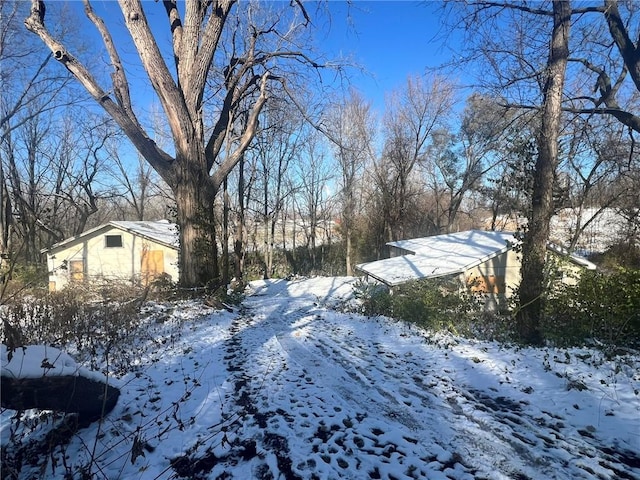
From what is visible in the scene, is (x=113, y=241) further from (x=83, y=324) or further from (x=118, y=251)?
(x=83, y=324)

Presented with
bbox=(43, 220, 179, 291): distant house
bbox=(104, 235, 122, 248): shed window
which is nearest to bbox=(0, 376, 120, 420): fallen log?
bbox=(43, 220, 179, 291): distant house

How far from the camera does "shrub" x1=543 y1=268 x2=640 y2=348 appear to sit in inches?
241

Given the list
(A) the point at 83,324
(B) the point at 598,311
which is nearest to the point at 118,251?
(A) the point at 83,324

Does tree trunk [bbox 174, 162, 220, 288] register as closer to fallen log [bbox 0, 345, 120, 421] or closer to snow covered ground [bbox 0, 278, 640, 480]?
snow covered ground [bbox 0, 278, 640, 480]

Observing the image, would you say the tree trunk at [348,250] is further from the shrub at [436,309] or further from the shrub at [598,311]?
the shrub at [598,311]

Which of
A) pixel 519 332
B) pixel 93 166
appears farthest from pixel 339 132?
pixel 519 332

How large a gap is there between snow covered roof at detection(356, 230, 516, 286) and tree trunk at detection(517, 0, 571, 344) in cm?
452

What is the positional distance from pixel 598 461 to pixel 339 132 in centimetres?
2586

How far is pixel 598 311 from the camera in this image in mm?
6574

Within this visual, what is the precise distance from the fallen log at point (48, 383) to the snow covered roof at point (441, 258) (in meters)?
9.66

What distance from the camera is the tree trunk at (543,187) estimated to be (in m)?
6.52

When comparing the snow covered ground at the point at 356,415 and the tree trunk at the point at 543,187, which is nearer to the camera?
the snow covered ground at the point at 356,415

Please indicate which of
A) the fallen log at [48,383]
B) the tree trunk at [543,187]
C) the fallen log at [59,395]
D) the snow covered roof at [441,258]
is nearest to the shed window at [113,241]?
the snow covered roof at [441,258]

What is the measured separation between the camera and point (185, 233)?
9289 mm
